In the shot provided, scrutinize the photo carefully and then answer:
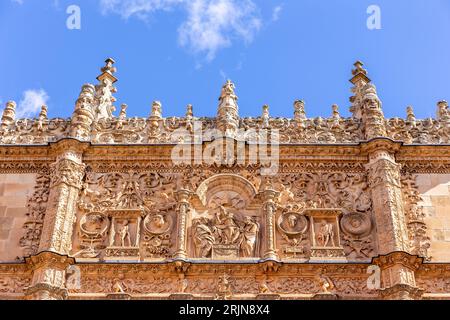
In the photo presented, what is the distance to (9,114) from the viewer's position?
1806 centimetres

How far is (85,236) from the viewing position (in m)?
15.8

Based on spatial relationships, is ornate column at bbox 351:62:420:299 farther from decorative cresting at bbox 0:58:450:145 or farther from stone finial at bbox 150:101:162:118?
stone finial at bbox 150:101:162:118

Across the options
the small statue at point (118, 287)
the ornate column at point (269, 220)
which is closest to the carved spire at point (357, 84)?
the ornate column at point (269, 220)

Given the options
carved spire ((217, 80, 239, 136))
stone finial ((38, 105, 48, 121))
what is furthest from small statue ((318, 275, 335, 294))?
stone finial ((38, 105, 48, 121))

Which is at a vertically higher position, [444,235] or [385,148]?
[385,148]

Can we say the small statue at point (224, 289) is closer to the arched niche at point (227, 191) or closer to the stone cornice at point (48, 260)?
the arched niche at point (227, 191)

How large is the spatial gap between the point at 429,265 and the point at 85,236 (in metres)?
7.02

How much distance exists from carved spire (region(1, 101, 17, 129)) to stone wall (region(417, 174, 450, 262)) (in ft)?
31.3

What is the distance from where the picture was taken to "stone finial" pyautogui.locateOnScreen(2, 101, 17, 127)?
17891 millimetres

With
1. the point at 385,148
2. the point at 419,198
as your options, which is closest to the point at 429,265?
the point at 419,198

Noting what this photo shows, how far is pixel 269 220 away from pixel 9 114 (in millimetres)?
6917

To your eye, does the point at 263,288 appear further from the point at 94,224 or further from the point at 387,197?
the point at 94,224

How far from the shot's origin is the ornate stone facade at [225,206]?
14961 millimetres

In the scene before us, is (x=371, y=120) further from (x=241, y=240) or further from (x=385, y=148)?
(x=241, y=240)
